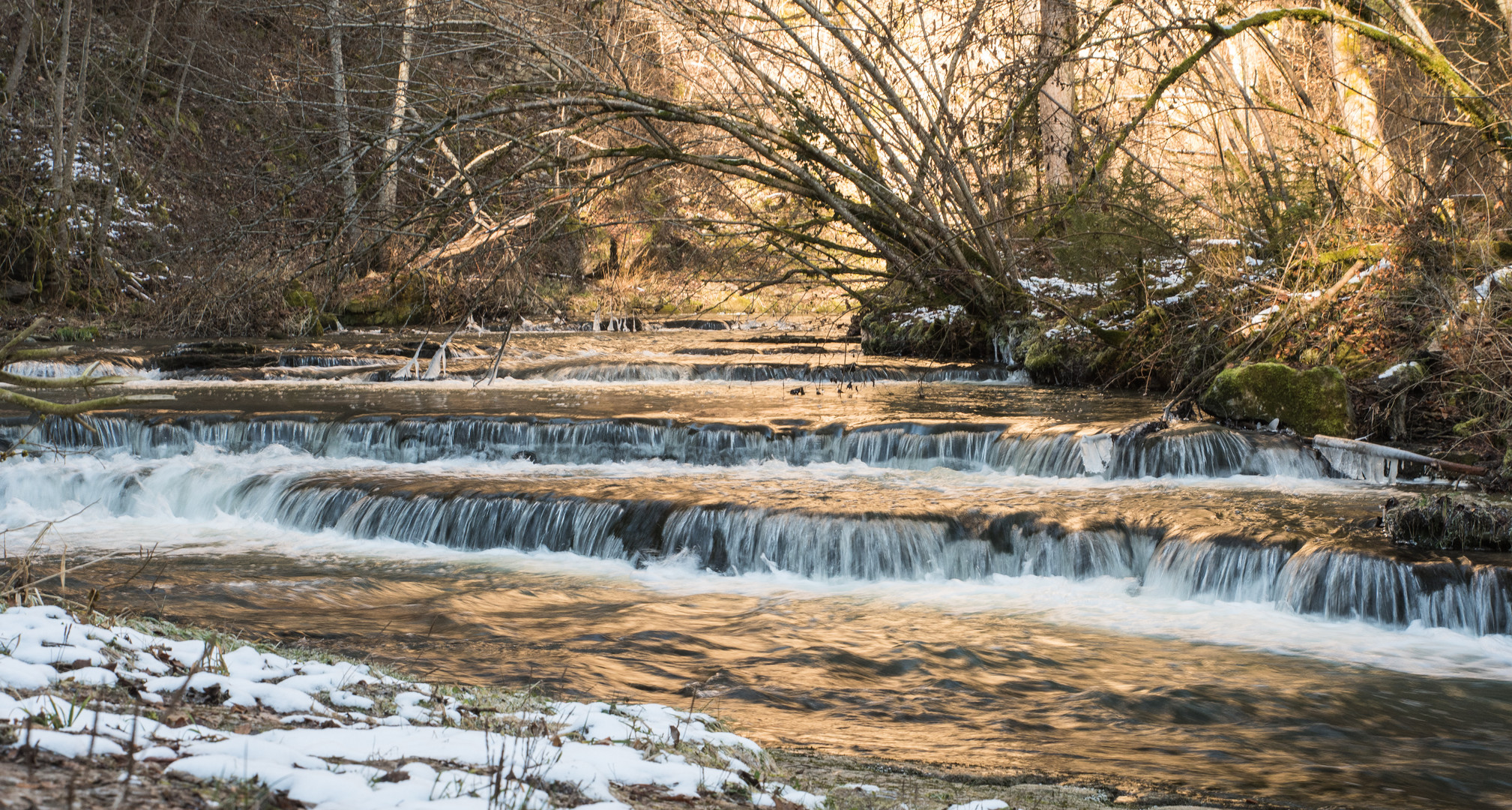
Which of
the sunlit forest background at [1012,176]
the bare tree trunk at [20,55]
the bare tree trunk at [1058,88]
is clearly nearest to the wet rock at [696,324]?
the sunlit forest background at [1012,176]

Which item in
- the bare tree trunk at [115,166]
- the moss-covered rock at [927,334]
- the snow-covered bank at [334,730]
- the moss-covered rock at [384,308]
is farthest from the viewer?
the moss-covered rock at [384,308]

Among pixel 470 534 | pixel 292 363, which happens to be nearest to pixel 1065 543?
pixel 470 534

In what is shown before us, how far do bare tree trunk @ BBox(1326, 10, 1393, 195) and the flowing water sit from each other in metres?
3.29

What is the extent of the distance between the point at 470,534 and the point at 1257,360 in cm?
805

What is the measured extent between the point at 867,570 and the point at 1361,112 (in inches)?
456

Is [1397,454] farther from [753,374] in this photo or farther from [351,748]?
[753,374]

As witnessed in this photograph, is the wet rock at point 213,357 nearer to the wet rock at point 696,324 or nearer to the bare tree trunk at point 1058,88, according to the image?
the wet rock at point 696,324

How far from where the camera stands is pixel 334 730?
3.15 meters

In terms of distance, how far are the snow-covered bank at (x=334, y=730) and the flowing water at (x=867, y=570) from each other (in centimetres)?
122

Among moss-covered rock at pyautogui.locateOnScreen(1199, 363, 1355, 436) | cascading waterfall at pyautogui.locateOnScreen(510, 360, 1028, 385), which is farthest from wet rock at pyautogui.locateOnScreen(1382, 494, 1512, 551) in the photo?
cascading waterfall at pyautogui.locateOnScreen(510, 360, 1028, 385)

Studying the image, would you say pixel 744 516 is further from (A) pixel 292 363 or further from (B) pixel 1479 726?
(A) pixel 292 363

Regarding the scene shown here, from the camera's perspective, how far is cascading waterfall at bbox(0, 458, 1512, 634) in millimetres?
6773

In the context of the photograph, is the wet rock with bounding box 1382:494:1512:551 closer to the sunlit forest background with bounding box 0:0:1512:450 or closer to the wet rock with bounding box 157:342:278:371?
the sunlit forest background with bounding box 0:0:1512:450

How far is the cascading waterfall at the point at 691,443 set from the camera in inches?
399
